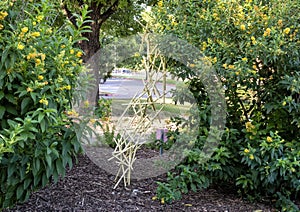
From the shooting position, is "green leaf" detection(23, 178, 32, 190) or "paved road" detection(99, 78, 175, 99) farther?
"paved road" detection(99, 78, 175, 99)

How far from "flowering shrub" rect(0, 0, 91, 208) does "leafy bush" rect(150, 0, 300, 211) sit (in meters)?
1.23

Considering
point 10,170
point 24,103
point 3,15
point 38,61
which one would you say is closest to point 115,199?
point 10,170

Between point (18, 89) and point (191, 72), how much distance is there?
1.66 m

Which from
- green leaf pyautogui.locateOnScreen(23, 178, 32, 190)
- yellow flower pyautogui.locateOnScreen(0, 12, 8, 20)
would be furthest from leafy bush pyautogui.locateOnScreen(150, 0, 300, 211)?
yellow flower pyautogui.locateOnScreen(0, 12, 8, 20)

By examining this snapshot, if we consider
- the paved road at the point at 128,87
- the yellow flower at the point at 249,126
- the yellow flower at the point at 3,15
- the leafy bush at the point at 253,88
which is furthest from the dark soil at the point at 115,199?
the yellow flower at the point at 3,15

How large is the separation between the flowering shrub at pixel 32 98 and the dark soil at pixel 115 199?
0.72 metres

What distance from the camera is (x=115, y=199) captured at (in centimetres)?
303

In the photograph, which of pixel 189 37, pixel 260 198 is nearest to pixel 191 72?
pixel 189 37

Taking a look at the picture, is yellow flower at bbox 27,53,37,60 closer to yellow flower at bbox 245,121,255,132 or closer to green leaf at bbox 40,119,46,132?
green leaf at bbox 40,119,46,132

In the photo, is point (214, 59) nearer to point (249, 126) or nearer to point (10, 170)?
point (249, 126)

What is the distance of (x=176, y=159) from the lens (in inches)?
124

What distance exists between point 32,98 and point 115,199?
4.97ft

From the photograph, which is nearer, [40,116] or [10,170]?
[40,116]

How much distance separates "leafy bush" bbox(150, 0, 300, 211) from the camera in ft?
8.74
